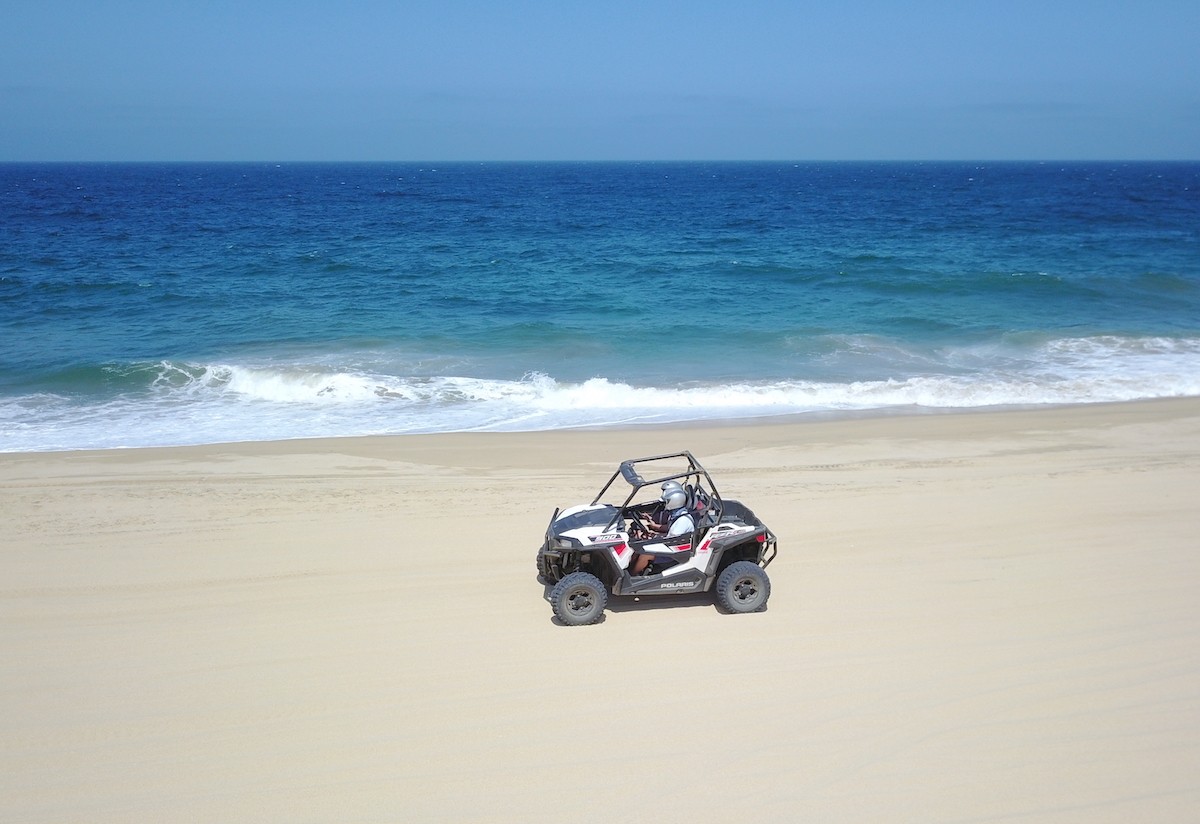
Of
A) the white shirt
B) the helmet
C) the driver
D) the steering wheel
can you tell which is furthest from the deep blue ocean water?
the white shirt

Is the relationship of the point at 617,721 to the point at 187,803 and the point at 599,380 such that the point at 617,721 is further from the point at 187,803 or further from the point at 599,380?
the point at 599,380

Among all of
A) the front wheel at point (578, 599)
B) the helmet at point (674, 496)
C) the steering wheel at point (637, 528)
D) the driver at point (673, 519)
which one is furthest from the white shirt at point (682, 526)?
the front wheel at point (578, 599)

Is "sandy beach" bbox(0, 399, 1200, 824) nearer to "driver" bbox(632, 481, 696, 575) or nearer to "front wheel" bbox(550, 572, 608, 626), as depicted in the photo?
"front wheel" bbox(550, 572, 608, 626)

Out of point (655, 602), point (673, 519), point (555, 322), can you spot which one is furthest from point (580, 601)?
point (555, 322)

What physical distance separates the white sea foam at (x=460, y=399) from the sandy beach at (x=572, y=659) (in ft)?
10.3

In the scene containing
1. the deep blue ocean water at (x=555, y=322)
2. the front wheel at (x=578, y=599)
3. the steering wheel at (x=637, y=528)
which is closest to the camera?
the front wheel at (x=578, y=599)

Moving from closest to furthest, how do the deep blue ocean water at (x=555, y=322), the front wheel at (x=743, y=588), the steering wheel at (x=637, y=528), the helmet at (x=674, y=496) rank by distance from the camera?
the front wheel at (x=743, y=588), the helmet at (x=674, y=496), the steering wheel at (x=637, y=528), the deep blue ocean water at (x=555, y=322)

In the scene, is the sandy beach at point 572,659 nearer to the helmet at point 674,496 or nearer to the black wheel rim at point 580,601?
the black wheel rim at point 580,601

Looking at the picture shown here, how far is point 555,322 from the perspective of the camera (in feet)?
71.0

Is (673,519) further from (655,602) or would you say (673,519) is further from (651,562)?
(655,602)

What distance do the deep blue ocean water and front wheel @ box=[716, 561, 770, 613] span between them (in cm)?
701

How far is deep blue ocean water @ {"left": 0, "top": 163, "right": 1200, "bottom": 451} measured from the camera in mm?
15438

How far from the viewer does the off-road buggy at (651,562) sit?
7.06 metres

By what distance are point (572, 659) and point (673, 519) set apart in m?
1.49
